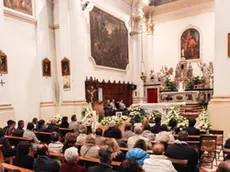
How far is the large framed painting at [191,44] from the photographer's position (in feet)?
54.1

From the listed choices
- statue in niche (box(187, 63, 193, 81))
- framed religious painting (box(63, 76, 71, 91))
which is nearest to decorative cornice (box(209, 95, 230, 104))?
framed religious painting (box(63, 76, 71, 91))

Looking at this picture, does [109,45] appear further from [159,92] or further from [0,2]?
[0,2]

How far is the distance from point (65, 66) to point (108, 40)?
400cm

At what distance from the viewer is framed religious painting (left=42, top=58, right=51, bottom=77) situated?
34.3 ft

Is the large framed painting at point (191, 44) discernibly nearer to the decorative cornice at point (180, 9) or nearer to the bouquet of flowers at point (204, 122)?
the decorative cornice at point (180, 9)

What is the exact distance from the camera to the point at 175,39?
57.3 ft

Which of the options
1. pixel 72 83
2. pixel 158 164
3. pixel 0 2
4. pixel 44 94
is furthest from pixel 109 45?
pixel 158 164

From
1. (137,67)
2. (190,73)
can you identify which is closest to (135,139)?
(190,73)

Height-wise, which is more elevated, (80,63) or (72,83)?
(80,63)

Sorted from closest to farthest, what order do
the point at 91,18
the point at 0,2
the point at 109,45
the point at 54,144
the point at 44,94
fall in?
the point at 54,144
the point at 0,2
the point at 44,94
the point at 91,18
the point at 109,45

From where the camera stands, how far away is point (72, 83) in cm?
1066

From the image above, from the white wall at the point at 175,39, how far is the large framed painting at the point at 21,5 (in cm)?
1072

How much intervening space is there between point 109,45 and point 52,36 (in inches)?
151

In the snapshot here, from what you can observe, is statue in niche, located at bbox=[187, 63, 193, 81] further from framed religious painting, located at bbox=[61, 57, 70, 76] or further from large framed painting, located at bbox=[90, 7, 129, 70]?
framed religious painting, located at bbox=[61, 57, 70, 76]
